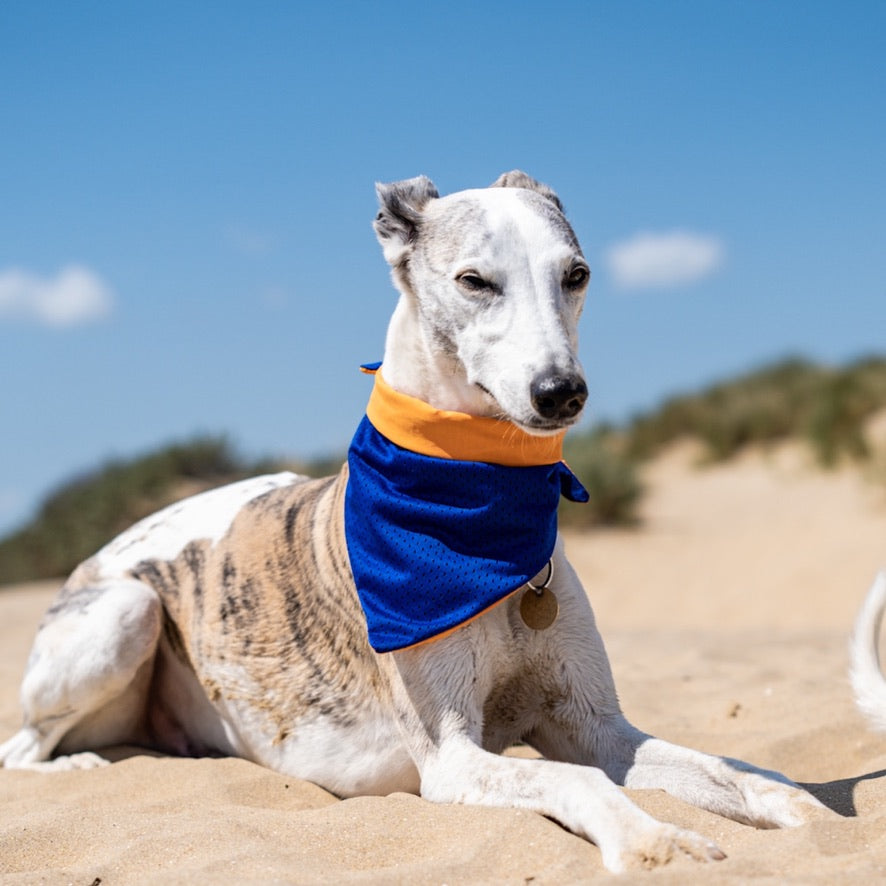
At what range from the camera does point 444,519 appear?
3.57 meters

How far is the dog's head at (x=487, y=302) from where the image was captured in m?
3.06

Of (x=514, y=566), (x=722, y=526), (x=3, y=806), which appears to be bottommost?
(x=722, y=526)

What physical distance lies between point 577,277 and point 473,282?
1.07ft

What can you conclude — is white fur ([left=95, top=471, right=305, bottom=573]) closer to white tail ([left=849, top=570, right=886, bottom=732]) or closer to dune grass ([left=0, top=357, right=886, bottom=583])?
white tail ([left=849, top=570, right=886, bottom=732])

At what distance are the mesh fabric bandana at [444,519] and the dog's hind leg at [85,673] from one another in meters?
1.23

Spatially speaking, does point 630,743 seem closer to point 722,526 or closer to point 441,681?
point 441,681

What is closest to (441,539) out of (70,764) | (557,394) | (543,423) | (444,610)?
(444,610)

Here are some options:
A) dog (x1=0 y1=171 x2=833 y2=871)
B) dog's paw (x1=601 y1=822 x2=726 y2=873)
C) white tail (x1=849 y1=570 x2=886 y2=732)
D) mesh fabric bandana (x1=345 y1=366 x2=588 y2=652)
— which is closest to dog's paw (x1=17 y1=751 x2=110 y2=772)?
dog (x1=0 y1=171 x2=833 y2=871)

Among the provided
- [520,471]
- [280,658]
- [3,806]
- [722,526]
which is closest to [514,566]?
[520,471]

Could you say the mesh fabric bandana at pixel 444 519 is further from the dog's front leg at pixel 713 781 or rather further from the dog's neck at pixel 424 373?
the dog's front leg at pixel 713 781

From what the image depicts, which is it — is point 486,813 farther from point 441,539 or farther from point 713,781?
point 441,539

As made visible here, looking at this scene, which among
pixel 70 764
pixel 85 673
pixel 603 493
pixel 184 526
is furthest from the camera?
pixel 603 493

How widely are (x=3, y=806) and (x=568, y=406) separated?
8.39 ft

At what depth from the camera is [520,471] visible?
360cm
